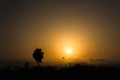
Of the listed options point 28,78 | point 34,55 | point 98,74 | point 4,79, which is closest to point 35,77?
point 28,78

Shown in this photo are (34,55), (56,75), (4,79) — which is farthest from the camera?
(34,55)

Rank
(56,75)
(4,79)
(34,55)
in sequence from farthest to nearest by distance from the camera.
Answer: (34,55)
(56,75)
(4,79)

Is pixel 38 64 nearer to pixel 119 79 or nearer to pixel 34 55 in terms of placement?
pixel 34 55

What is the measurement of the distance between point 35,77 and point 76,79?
8399mm

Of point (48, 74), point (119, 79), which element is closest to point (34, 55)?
point (48, 74)

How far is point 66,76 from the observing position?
72.0m

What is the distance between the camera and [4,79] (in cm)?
6831

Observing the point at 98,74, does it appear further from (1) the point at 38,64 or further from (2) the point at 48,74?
(1) the point at 38,64

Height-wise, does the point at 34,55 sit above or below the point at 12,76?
above

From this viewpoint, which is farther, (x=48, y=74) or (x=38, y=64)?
(x=38, y=64)

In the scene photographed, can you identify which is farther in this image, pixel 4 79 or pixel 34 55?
pixel 34 55

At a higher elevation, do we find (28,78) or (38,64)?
(38,64)

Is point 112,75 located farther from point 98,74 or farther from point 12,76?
point 12,76

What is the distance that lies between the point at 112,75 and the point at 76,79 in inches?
366
